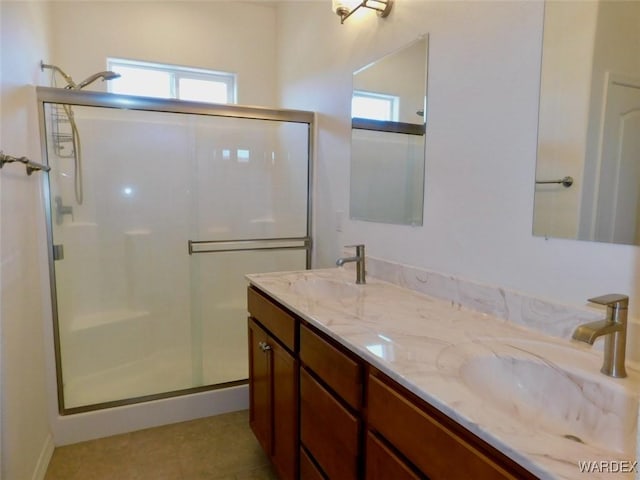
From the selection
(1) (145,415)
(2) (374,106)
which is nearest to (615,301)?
(2) (374,106)

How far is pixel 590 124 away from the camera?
1026 mm

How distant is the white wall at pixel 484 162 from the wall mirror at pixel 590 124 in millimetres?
38

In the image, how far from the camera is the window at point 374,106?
5.95 feet

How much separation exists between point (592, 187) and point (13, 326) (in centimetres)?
204

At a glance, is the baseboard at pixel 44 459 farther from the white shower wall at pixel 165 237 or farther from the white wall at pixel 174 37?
the white wall at pixel 174 37

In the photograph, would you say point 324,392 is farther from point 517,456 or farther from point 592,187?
point 592,187

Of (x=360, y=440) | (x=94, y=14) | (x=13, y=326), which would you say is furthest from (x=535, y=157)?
(x=94, y=14)

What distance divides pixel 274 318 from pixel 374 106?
1.12 meters

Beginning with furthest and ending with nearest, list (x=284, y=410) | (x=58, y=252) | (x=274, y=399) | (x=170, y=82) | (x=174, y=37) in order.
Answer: (x=170, y=82)
(x=174, y=37)
(x=58, y=252)
(x=274, y=399)
(x=284, y=410)

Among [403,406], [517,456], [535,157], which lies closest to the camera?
[517,456]

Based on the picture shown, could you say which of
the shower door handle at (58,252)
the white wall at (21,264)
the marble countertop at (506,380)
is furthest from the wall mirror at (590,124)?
the shower door handle at (58,252)

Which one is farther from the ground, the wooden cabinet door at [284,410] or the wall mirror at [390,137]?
the wall mirror at [390,137]

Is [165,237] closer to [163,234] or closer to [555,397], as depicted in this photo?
[163,234]

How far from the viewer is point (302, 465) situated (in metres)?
1.41
